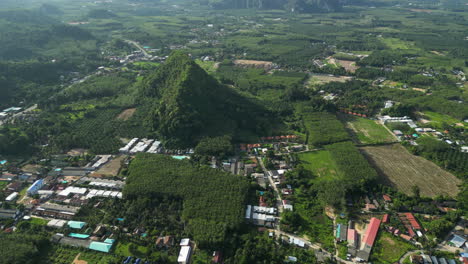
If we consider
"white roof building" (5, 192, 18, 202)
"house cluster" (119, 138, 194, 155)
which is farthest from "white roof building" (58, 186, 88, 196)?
"house cluster" (119, 138, 194, 155)

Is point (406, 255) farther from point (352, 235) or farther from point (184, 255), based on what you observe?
point (184, 255)

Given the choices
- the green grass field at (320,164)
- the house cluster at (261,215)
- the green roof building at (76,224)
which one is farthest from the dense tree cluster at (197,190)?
the green grass field at (320,164)

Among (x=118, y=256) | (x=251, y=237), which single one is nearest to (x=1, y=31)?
(x=118, y=256)

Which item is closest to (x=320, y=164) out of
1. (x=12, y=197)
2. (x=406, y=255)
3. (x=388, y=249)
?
(x=388, y=249)

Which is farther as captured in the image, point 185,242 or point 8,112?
point 8,112

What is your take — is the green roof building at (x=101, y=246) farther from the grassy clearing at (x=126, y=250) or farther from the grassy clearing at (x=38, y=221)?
the grassy clearing at (x=38, y=221)
